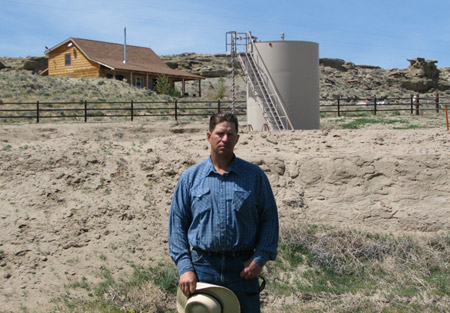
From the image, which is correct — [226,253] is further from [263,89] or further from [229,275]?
[263,89]

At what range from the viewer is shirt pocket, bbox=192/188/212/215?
3.81 meters

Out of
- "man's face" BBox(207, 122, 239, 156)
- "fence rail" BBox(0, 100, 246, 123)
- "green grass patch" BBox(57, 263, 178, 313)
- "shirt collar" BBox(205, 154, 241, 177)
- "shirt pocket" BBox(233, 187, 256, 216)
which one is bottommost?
"green grass patch" BBox(57, 263, 178, 313)

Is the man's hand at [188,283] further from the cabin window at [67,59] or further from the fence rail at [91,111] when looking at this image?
the cabin window at [67,59]

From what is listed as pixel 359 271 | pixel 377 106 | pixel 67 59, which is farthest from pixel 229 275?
pixel 67 59

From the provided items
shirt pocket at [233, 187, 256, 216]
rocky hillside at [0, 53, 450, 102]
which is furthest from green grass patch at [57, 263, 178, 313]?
rocky hillside at [0, 53, 450, 102]

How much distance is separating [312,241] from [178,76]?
119 ft

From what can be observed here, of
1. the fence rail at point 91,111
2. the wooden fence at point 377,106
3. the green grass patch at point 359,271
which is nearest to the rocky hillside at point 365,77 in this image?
the wooden fence at point 377,106

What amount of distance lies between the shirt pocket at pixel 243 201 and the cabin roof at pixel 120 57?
1482 inches

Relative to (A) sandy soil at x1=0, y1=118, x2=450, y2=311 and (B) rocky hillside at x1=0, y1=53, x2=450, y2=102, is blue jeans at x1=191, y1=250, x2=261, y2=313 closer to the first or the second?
(A) sandy soil at x1=0, y1=118, x2=450, y2=311

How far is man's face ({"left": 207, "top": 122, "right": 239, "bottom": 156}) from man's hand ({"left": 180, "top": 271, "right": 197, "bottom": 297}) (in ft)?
3.03

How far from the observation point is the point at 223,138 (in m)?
3.88

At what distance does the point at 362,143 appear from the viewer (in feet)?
44.7

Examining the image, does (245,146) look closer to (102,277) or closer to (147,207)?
(147,207)

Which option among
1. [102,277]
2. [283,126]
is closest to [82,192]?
[102,277]
